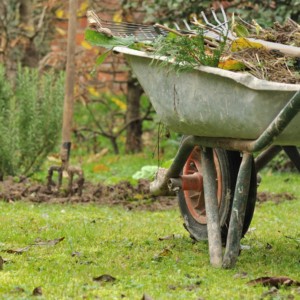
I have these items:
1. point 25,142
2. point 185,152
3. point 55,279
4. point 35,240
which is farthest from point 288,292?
point 25,142

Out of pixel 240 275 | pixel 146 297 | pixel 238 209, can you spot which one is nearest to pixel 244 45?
pixel 238 209

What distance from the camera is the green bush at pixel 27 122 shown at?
7.52 m

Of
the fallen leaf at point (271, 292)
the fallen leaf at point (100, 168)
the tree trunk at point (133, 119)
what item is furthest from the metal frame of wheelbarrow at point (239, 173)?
the tree trunk at point (133, 119)

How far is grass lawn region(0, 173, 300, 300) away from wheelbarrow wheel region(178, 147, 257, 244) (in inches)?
4.1

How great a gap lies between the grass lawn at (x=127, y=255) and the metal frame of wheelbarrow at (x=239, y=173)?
10cm

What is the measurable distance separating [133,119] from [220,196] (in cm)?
544

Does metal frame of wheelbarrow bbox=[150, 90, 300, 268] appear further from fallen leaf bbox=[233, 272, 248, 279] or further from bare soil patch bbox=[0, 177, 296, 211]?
bare soil patch bbox=[0, 177, 296, 211]

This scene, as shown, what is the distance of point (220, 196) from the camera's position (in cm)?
477

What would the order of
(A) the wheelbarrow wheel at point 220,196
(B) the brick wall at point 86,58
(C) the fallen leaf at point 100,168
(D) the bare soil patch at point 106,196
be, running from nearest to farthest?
(A) the wheelbarrow wheel at point 220,196 < (D) the bare soil patch at point 106,196 < (C) the fallen leaf at point 100,168 < (B) the brick wall at point 86,58

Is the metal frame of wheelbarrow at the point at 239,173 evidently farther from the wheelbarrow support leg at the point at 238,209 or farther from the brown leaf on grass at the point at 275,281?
the brown leaf on grass at the point at 275,281

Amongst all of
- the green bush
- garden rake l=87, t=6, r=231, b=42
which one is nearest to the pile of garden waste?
garden rake l=87, t=6, r=231, b=42

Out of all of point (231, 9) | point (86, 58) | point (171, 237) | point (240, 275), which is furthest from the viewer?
point (86, 58)

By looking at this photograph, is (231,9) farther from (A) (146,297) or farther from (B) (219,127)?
(A) (146,297)

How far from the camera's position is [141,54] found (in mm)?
4379
